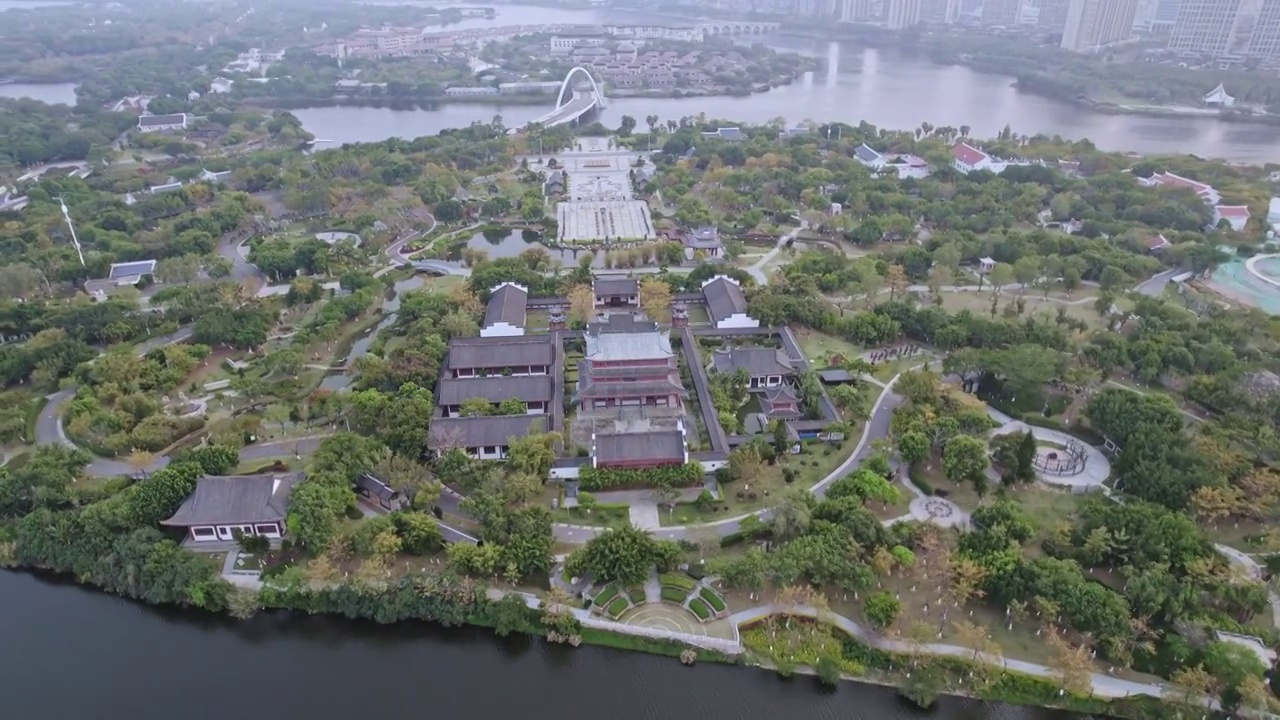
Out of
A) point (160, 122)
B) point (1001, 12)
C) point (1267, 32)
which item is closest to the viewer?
point (160, 122)

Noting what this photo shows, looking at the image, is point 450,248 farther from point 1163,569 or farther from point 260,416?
point 1163,569

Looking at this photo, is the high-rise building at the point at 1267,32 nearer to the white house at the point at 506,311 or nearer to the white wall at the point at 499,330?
the white house at the point at 506,311

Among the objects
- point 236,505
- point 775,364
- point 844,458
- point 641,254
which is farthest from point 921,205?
point 236,505

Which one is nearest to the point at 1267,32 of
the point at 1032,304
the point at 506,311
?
the point at 1032,304

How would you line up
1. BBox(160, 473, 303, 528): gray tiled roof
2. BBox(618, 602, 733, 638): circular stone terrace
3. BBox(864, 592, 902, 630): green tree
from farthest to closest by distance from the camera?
BBox(160, 473, 303, 528): gray tiled roof < BBox(618, 602, 733, 638): circular stone terrace < BBox(864, 592, 902, 630): green tree

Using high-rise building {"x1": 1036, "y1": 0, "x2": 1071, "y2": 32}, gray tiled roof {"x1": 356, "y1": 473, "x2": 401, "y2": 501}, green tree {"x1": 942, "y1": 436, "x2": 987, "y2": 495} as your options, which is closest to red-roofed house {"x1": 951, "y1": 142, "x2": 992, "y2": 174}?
green tree {"x1": 942, "y1": 436, "x2": 987, "y2": 495}

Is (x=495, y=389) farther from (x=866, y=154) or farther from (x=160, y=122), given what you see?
(x=160, y=122)

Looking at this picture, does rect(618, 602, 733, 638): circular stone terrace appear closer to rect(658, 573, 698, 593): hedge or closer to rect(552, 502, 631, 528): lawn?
rect(658, 573, 698, 593): hedge
